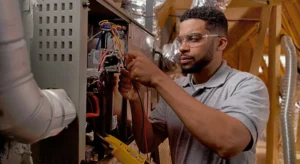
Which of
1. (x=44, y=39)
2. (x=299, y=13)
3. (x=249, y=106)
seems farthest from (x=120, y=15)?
(x=299, y=13)

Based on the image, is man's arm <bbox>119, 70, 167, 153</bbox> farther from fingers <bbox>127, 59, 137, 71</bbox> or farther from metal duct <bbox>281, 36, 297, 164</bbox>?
metal duct <bbox>281, 36, 297, 164</bbox>

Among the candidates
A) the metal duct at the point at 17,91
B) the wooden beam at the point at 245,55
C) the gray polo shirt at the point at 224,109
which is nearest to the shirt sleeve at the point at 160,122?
the gray polo shirt at the point at 224,109

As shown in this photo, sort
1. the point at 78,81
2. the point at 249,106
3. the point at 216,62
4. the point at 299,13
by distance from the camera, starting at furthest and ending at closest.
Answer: the point at 299,13 < the point at 216,62 < the point at 249,106 < the point at 78,81

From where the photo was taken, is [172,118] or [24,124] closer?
[24,124]

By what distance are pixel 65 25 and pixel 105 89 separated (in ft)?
1.28

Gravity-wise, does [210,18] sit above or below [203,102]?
above

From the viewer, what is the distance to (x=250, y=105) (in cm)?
93

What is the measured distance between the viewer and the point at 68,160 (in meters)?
0.75

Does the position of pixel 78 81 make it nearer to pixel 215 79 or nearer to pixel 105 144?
pixel 105 144

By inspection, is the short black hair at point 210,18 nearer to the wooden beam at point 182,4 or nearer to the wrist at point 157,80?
the wrist at point 157,80

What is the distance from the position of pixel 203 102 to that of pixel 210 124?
273 mm

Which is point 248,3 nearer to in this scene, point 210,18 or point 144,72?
point 210,18

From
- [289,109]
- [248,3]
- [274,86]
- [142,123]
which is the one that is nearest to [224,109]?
[142,123]

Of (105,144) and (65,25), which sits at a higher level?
(65,25)
